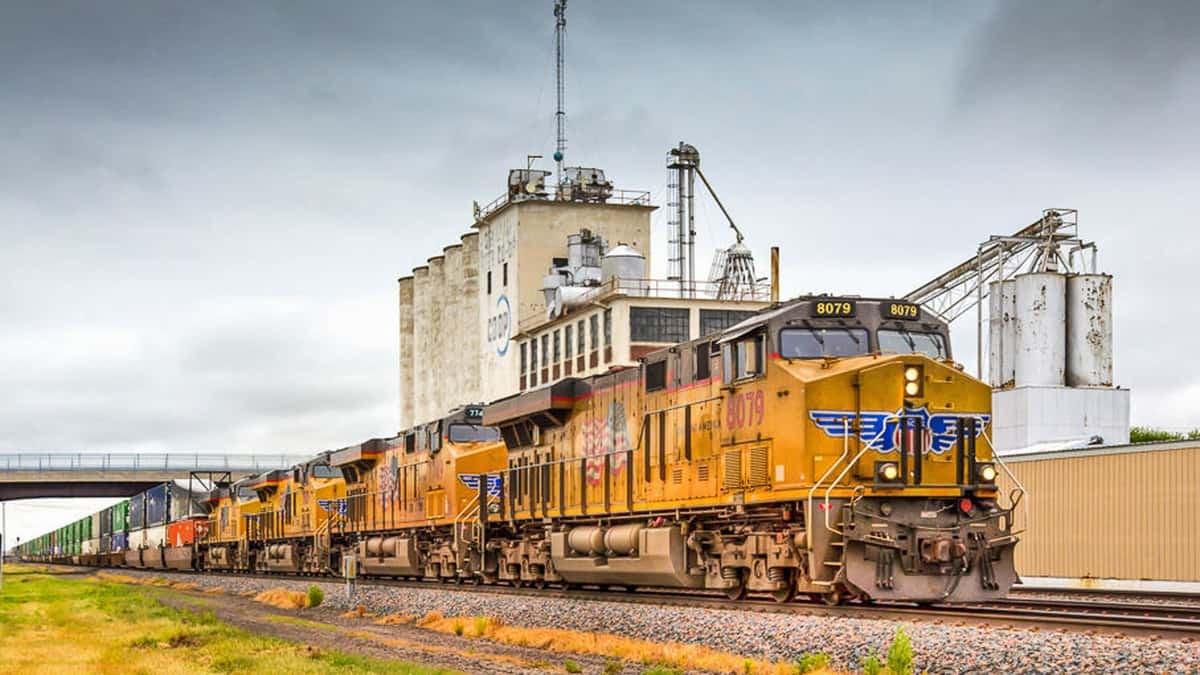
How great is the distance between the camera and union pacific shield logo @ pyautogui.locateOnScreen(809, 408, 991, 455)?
16984mm

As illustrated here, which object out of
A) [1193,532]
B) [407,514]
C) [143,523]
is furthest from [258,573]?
[1193,532]

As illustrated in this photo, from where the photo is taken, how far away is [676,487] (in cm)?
2052

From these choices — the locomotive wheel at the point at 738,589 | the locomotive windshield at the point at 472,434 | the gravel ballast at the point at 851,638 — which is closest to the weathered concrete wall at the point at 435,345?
the locomotive windshield at the point at 472,434

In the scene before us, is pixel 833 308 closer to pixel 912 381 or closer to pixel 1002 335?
pixel 912 381

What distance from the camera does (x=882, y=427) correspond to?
17031 millimetres

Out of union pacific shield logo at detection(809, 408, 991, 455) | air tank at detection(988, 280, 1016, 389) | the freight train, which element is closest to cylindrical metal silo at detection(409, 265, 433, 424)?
air tank at detection(988, 280, 1016, 389)

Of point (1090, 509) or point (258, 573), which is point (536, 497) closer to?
point (1090, 509)

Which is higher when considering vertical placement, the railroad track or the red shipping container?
the railroad track

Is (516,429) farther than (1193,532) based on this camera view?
Yes

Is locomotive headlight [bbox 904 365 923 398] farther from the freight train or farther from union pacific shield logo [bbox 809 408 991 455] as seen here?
union pacific shield logo [bbox 809 408 991 455]

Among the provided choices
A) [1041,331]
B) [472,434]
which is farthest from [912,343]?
[1041,331]

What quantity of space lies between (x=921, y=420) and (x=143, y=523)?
60435 millimetres

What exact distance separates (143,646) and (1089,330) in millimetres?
38977

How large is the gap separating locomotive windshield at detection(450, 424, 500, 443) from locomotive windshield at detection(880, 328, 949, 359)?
1419cm
